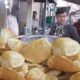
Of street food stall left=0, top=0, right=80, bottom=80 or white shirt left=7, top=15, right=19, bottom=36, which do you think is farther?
white shirt left=7, top=15, right=19, bottom=36

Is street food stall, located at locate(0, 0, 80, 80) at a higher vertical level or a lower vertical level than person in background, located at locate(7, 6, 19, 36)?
lower

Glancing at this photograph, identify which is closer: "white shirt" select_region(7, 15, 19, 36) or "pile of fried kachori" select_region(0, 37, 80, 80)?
"pile of fried kachori" select_region(0, 37, 80, 80)

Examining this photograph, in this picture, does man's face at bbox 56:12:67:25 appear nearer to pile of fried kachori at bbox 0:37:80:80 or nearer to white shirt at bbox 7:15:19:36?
white shirt at bbox 7:15:19:36

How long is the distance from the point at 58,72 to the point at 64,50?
0.16 ft

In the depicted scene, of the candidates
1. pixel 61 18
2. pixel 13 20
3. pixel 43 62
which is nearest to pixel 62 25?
pixel 61 18

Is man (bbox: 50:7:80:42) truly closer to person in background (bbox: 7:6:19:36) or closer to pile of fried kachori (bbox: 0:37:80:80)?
person in background (bbox: 7:6:19:36)

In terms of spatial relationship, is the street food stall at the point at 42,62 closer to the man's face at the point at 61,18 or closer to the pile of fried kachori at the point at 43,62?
the pile of fried kachori at the point at 43,62

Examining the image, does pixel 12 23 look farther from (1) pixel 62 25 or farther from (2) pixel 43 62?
(2) pixel 43 62

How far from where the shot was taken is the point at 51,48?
481mm

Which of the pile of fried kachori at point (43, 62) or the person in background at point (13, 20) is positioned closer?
the pile of fried kachori at point (43, 62)

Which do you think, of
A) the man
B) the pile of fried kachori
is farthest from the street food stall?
the man

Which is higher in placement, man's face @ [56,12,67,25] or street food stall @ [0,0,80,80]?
man's face @ [56,12,67,25]

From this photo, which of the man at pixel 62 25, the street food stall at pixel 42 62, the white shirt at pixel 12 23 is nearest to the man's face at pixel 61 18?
the man at pixel 62 25

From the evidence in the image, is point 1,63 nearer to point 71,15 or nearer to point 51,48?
point 51,48
